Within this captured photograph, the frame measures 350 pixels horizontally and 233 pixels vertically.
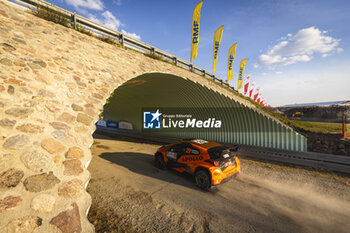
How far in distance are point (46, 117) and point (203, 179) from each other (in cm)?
508

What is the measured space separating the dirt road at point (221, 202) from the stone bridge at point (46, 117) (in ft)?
5.03

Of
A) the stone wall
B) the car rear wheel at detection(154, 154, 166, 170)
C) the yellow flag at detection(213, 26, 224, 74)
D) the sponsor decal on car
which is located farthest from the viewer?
the yellow flag at detection(213, 26, 224, 74)

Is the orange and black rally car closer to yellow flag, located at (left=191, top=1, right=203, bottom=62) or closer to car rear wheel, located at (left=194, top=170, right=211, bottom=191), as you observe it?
car rear wheel, located at (left=194, top=170, right=211, bottom=191)

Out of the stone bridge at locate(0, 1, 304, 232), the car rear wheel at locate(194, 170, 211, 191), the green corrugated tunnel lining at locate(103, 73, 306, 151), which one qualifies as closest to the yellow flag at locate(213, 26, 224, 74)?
the green corrugated tunnel lining at locate(103, 73, 306, 151)

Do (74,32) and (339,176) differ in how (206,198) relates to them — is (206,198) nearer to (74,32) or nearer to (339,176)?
(339,176)

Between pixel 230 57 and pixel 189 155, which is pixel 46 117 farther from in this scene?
pixel 230 57

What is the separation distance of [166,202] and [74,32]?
749 cm

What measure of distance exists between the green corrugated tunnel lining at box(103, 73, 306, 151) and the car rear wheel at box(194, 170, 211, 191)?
6.29 meters

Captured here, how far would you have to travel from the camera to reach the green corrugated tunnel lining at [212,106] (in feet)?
29.7

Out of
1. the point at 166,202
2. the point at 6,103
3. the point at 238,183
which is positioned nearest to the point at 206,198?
the point at 166,202

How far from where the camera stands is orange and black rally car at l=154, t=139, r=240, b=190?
16.9 ft

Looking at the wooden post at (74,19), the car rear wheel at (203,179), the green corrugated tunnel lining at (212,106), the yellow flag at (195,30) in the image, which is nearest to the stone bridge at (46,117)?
the wooden post at (74,19)

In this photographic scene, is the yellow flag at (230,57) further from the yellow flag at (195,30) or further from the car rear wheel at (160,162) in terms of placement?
the car rear wheel at (160,162)

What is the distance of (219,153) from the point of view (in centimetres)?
547
